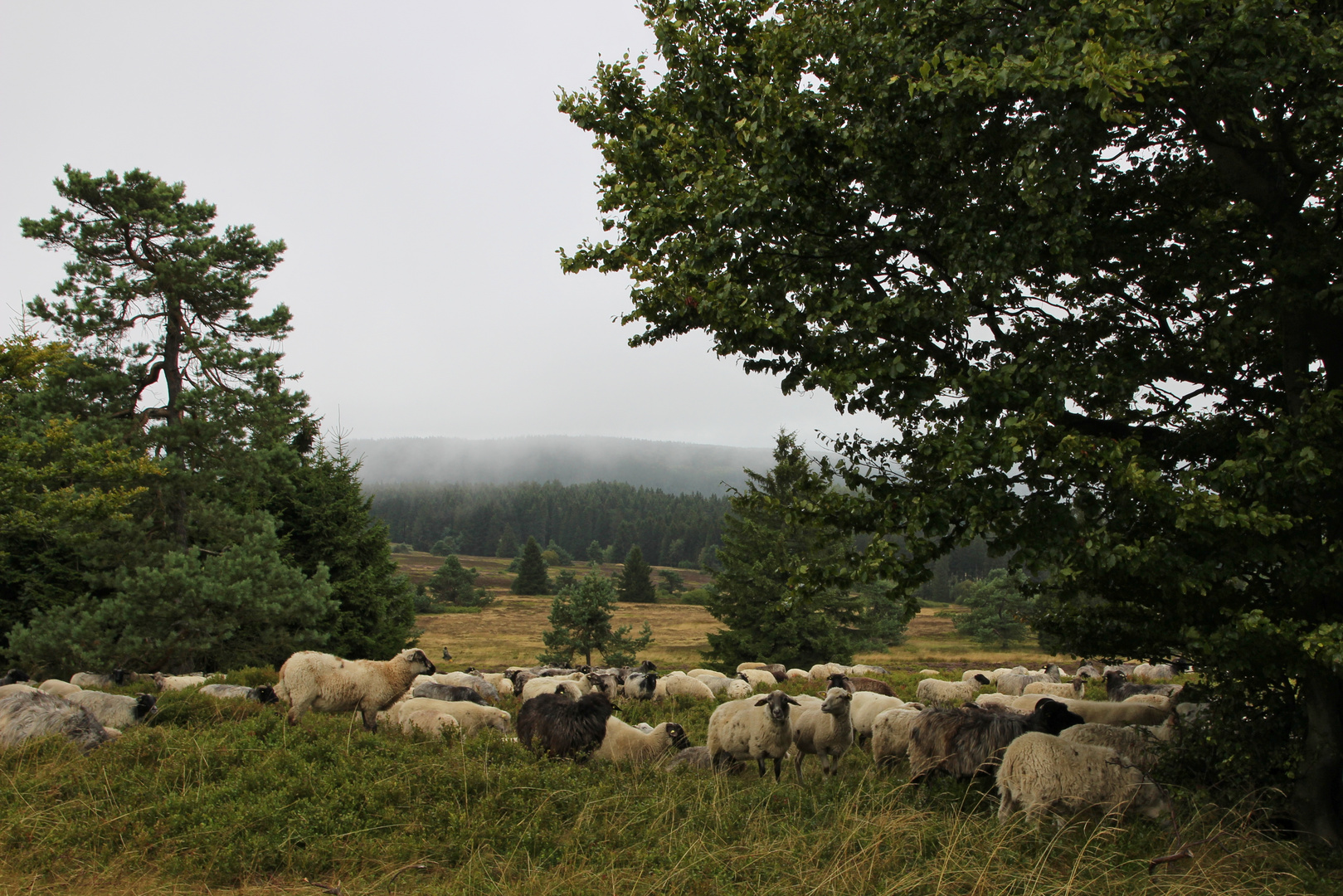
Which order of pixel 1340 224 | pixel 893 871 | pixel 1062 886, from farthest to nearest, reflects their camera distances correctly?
1. pixel 1340 224
2. pixel 893 871
3. pixel 1062 886

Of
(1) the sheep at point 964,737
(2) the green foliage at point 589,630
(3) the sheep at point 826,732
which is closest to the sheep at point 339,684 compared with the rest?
(3) the sheep at point 826,732

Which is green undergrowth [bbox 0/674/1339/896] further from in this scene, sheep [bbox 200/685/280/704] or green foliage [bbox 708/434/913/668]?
green foliage [bbox 708/434/913/668]

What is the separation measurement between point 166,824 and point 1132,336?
34.8 ft

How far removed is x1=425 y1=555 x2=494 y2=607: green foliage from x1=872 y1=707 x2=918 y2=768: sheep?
87.8 m

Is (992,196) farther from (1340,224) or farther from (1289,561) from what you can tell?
(1289,561)

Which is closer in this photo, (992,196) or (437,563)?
(992,196)

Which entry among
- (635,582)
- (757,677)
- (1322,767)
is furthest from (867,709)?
(635,582)

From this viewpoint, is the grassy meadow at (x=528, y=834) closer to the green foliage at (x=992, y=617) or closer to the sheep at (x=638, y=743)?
the sheep at (x=638, y=743)

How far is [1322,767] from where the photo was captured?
712 centimetres

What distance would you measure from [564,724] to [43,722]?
6728mm

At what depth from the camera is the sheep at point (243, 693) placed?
13898mm

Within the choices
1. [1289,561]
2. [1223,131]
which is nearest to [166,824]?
[1289,561]

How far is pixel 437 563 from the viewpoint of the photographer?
15900cm

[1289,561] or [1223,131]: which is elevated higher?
[1223,131]
